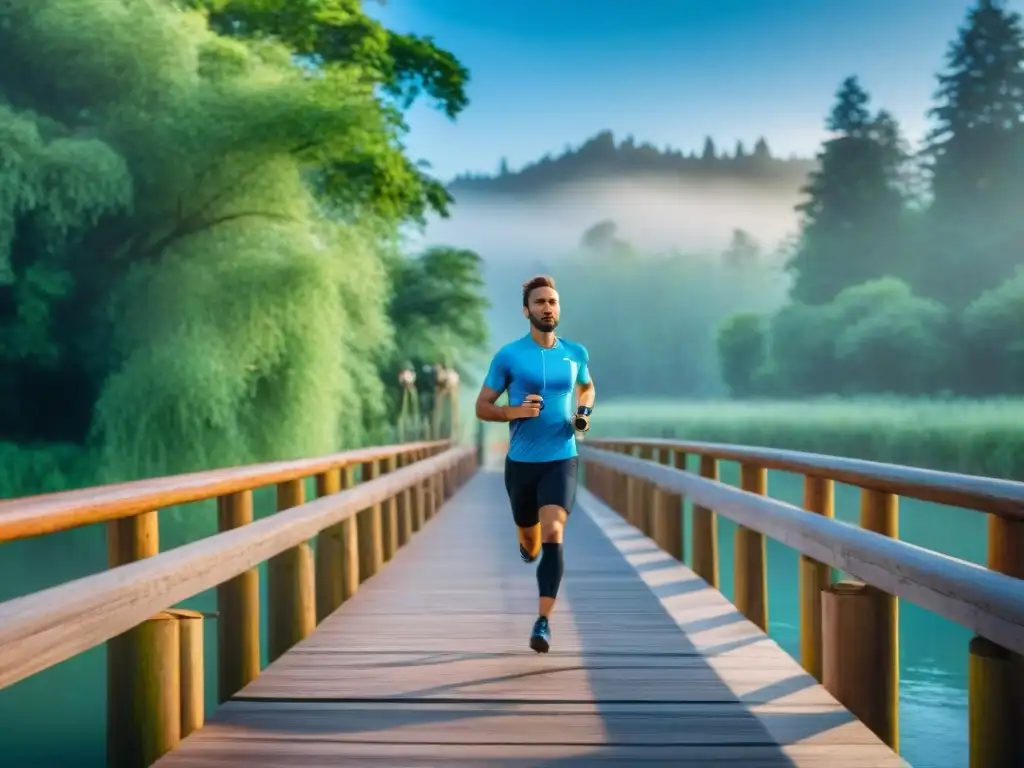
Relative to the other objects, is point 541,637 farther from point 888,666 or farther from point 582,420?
point 888,666

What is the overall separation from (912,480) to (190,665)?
7.93 ft

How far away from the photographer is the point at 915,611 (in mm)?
25016

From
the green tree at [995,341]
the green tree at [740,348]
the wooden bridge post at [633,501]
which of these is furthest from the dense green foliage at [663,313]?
the wooden bridge post at [633,501]

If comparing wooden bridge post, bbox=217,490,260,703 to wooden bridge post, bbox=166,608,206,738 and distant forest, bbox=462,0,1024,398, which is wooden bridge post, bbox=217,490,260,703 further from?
distant forest, bbox=462,0,1024,398

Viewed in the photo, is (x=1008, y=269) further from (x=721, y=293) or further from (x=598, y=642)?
(x=721, y=293)

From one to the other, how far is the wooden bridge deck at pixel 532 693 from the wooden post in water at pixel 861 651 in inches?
3.3

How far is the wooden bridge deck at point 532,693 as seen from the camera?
12.5 feet

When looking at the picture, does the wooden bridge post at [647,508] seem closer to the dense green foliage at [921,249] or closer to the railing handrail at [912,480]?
the railing handrail at [912,480]

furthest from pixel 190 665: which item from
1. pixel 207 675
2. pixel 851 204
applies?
pixel 851 204

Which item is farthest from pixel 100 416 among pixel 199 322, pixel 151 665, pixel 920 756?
pixel 151 665

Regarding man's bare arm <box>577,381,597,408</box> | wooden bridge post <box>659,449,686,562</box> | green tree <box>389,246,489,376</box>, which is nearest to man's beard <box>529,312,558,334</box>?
man's bare arm <box>577,381,597,408</box>

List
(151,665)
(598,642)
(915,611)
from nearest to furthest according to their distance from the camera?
(151,665)
(598,642)
(915,611)

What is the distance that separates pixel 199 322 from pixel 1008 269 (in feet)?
162

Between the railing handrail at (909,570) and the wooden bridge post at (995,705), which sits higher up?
the railing handrail at (909,570)
